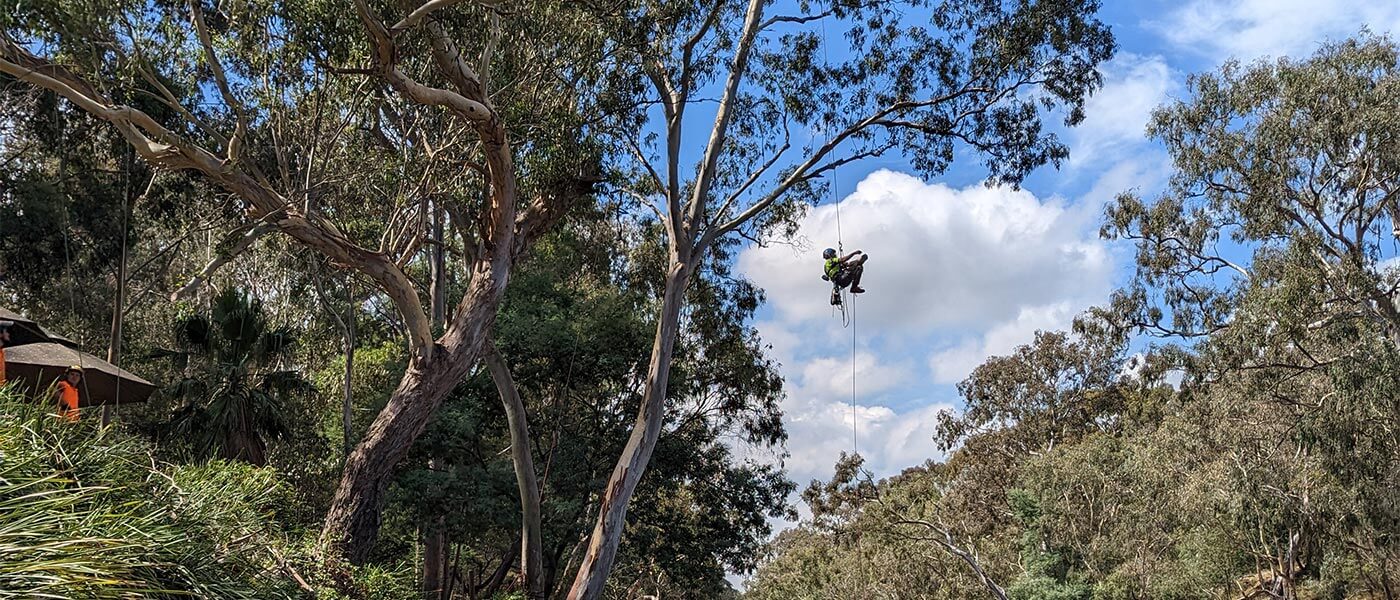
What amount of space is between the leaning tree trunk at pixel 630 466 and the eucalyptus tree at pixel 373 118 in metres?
1.71

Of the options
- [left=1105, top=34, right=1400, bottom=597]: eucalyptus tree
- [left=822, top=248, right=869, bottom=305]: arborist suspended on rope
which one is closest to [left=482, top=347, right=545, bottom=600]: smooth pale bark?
[left=822, top=248, right=869, bottom=305]: arborist suspended on rope

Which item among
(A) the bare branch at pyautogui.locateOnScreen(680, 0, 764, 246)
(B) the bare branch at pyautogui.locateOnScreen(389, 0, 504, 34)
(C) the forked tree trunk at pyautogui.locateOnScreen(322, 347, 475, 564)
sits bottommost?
(C) the forked tree trunk at pyautogui.locateOnScreen(322, 347, 475, 564)

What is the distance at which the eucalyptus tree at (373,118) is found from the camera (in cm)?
801

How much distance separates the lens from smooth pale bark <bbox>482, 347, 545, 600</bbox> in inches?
484

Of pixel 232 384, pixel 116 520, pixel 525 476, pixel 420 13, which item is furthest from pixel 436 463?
pixel 116 520

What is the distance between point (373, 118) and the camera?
11.8 metres

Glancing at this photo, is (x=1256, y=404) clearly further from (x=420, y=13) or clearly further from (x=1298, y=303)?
(x=420, y=13)

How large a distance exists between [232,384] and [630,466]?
15.8ft

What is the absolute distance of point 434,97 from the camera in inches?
318

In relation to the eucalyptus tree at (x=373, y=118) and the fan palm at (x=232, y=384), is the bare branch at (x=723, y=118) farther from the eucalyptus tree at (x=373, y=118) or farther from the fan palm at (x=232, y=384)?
the fan palm at (x=232, y=384)

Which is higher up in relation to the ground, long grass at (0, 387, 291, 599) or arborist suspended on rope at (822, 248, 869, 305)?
arborist suspended on rope at (822, 248, 869, 305)

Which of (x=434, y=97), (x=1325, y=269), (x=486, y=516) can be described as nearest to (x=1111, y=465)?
(x=1325, y=269)

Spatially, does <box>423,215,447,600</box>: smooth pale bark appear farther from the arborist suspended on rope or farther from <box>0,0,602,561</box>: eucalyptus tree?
the arborist suspended on rope

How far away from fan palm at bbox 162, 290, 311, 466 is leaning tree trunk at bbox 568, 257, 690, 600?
161 inches
